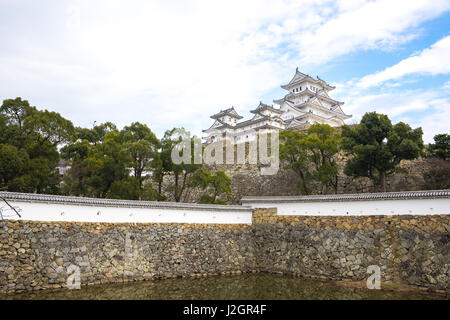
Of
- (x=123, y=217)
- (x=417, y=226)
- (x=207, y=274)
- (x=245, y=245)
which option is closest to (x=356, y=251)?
(x=417, y=226)

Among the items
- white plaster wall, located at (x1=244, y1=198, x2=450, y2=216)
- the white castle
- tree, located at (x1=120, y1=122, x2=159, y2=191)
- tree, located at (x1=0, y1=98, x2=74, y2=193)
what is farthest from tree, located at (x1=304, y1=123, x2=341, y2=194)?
tree, located at (x1=0, y1=98, x2=74, y2=193)

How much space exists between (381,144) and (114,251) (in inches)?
492

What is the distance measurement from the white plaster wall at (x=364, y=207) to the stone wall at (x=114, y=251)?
2125 mm

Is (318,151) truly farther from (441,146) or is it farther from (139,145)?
(139,145)

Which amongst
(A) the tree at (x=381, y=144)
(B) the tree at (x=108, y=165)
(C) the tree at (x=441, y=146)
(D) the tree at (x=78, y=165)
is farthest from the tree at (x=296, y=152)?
(D) the tree at (x=78, y=165)

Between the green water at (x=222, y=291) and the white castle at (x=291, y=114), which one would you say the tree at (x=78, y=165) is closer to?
the green water at (x=222, y=291)

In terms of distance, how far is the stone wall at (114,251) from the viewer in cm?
858

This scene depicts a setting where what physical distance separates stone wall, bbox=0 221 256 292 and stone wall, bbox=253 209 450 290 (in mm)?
1097

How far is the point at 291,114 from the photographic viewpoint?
97.8 ft

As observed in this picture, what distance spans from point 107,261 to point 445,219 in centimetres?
1008

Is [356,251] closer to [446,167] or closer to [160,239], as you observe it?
[160,239]

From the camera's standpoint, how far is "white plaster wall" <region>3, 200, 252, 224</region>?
907cm

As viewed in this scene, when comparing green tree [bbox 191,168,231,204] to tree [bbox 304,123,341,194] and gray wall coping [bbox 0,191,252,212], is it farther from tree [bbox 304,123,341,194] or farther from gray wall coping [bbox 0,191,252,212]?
tree [bbox 304,123,341,194]

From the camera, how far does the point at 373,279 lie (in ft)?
32.7
